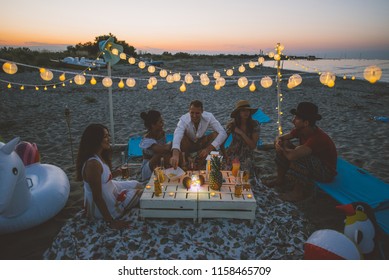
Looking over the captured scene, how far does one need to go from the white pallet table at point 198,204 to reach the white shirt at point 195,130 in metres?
1.42

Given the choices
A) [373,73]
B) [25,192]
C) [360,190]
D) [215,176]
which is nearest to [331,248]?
[215,176]

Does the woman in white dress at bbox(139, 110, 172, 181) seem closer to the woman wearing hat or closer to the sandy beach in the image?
the sandy beach

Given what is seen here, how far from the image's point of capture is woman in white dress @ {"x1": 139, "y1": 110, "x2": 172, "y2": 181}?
Answer: 4465 mm

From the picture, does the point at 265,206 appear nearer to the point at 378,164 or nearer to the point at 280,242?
the point at 280,242

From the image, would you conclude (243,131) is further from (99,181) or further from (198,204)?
(99,181)

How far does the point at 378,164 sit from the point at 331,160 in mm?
2365

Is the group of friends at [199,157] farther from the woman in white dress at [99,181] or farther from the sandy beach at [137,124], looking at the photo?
the sandy beach at [137,124]

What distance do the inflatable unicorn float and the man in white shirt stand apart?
205 centimetres

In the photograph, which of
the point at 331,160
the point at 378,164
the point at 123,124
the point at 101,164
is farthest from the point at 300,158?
the point at 123,124

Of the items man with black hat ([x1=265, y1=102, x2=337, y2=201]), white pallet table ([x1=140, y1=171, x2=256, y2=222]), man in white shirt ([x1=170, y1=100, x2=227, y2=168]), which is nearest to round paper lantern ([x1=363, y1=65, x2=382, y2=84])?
man with black hat ([x1=265, y1=102, x2=337, y2=201])

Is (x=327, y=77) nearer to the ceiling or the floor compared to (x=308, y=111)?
nearer to the ceiling

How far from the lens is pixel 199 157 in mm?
4648

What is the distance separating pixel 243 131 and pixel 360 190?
218 centimetres

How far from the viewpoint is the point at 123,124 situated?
880 centimetres
